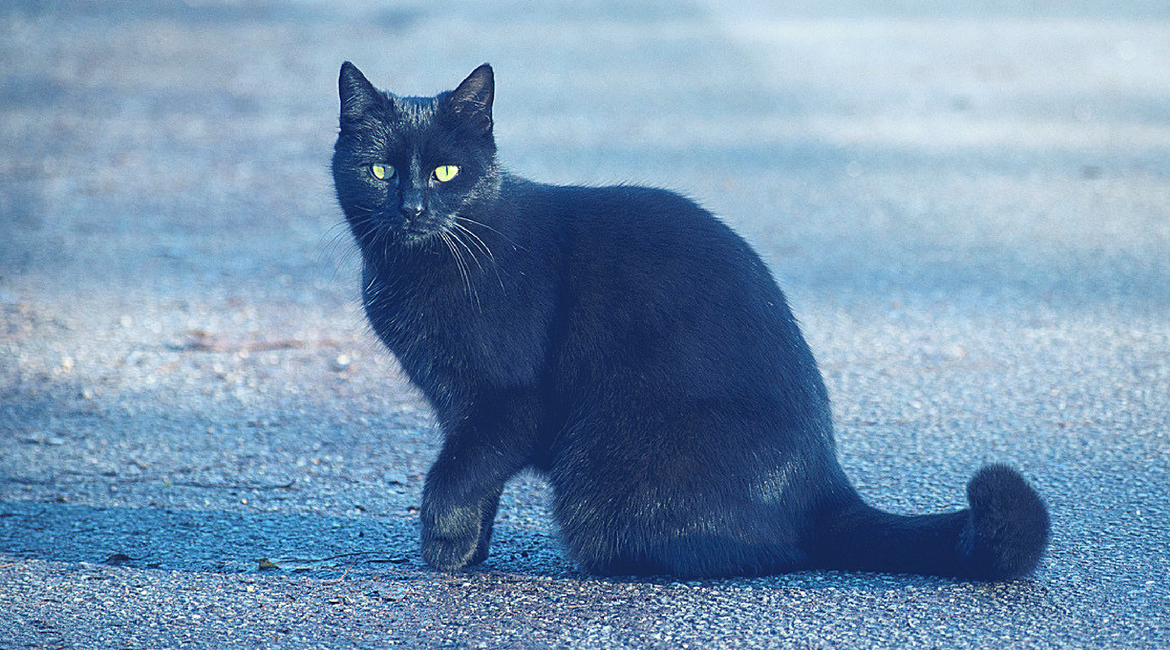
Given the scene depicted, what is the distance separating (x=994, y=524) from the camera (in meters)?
2.56

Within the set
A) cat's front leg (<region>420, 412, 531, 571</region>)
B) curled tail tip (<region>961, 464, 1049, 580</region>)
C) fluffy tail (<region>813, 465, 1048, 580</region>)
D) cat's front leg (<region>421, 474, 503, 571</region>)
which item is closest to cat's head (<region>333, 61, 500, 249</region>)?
cat's front leg (<region>420, 412, 531, 571</region>)

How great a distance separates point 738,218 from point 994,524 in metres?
3.81

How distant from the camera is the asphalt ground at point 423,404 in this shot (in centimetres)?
273

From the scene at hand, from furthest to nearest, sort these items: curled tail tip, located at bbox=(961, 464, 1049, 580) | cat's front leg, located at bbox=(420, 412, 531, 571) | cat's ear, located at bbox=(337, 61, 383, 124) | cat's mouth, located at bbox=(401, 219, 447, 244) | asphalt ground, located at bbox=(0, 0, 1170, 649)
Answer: cat's ear, located at bbox=(337, 61, 383, 124), cat's mouth, located at bbox=(401, 219, 447, 244), cat's front leg, located at bbox=(420, 412, 531, 571), asphalt ground, located at bbox=(0, 0, 1170, 649), curled tail tip, located at bbox=(961, 464, 1049, 580)

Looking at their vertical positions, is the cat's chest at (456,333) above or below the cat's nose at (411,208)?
below

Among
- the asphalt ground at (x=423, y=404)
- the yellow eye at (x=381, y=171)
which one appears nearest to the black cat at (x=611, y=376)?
the yellow eye at (x=381, y=171)

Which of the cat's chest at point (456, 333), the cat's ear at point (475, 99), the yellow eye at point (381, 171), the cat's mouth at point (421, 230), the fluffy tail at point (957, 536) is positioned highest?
the cat's ear at point (475, 99)

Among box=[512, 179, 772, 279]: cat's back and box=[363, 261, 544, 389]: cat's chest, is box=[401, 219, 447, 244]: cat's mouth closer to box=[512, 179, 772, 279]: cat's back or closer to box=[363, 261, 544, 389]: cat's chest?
box=[363, 261, 544, 389]: cat's chest

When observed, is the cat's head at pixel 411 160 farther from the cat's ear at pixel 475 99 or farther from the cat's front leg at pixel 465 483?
the cat's front leg at pixel 465 483

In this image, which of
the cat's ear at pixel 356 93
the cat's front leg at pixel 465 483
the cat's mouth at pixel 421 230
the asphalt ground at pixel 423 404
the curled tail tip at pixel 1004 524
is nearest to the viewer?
the curled tail tip at pixel 1004 524

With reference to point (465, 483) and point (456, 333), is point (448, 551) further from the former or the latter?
point (456, 333)

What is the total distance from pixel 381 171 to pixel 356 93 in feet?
0.75

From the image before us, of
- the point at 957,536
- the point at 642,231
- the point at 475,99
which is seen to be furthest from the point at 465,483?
the point at 957,536

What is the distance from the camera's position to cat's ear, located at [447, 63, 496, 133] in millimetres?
3088
